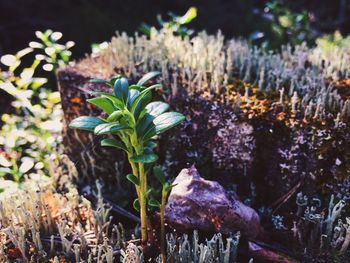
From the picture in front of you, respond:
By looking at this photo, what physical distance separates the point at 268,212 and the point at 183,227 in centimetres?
55

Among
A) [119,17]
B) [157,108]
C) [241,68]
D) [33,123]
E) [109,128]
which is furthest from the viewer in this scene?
[119,17]

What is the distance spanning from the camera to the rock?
2.04 meters

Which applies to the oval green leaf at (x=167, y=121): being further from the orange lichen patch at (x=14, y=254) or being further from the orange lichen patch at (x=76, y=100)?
the orange lichen patch at (x=76, y=100)

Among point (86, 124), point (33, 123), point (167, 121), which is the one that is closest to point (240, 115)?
point (167, 121)

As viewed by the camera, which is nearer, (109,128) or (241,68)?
(109,128)

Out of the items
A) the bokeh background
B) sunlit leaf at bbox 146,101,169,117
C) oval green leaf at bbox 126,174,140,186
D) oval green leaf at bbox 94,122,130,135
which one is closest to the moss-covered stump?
sunlit leaf at bbox 146,101,169,117

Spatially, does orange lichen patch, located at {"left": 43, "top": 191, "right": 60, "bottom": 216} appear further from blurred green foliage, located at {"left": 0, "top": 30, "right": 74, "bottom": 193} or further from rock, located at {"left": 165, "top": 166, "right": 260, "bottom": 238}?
rock, located at {"left": 165, "top": 166, "right": 260, "bottom": 238}

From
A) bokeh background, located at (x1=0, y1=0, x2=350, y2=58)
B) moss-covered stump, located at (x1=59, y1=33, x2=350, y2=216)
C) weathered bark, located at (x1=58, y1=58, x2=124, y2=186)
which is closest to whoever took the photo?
moss-covered stump, located at (x1=59, y1=33, x2=350, y2=216)

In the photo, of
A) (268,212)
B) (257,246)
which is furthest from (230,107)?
(257,246)

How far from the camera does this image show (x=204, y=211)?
2.05 metres

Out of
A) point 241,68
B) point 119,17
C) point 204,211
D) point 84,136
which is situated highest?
point 119,17

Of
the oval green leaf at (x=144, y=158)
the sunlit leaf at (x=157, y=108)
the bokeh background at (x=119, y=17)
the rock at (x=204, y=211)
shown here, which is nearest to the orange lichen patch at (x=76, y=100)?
the sunlit leaf at (x=157, y=108)

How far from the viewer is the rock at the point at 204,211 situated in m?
2.04

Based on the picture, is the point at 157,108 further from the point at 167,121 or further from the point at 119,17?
the point at 119,17
